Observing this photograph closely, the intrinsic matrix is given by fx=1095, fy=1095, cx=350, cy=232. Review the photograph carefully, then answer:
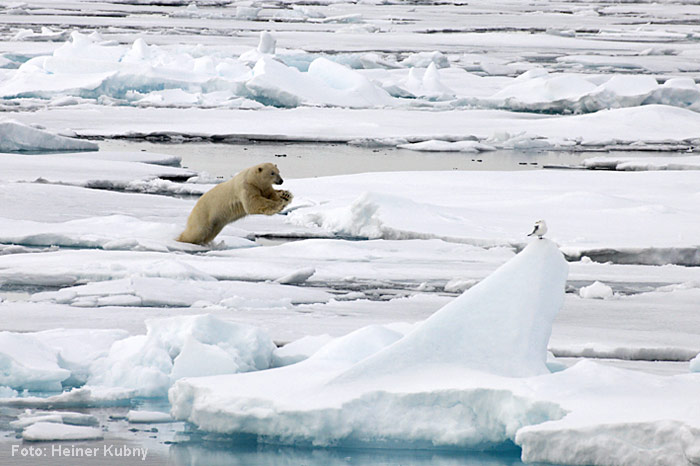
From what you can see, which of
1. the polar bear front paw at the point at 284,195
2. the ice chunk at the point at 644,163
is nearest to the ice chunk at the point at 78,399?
the polar bear front paw at the point at 284,195

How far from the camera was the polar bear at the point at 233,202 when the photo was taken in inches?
276

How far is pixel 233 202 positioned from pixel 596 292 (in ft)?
8.04

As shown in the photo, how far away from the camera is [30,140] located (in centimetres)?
1173

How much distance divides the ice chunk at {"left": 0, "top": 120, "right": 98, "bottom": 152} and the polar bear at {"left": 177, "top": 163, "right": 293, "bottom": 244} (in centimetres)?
523

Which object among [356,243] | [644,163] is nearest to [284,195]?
[356,243]

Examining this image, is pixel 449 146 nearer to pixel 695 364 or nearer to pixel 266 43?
pixel 266 43

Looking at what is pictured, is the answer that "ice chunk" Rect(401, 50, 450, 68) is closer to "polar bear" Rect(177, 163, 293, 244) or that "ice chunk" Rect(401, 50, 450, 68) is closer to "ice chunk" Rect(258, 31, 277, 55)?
"ice chunk" Rect(258, 31, 277, 55)

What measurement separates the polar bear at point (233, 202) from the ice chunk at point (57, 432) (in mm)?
3358

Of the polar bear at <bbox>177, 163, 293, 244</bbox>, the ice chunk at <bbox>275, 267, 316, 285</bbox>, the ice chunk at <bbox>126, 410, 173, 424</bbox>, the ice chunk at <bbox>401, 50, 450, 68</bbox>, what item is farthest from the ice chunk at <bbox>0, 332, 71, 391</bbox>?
the ice chunk at <bbox>401, 50, 450, 68</bbox>

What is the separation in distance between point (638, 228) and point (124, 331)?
13.8ft

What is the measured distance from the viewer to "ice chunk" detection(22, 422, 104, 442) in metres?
3.63

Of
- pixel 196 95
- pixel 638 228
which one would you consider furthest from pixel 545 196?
pixel 196 95

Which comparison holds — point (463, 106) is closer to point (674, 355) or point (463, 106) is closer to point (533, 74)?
point (533, 74)

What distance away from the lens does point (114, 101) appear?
52.9 ft
